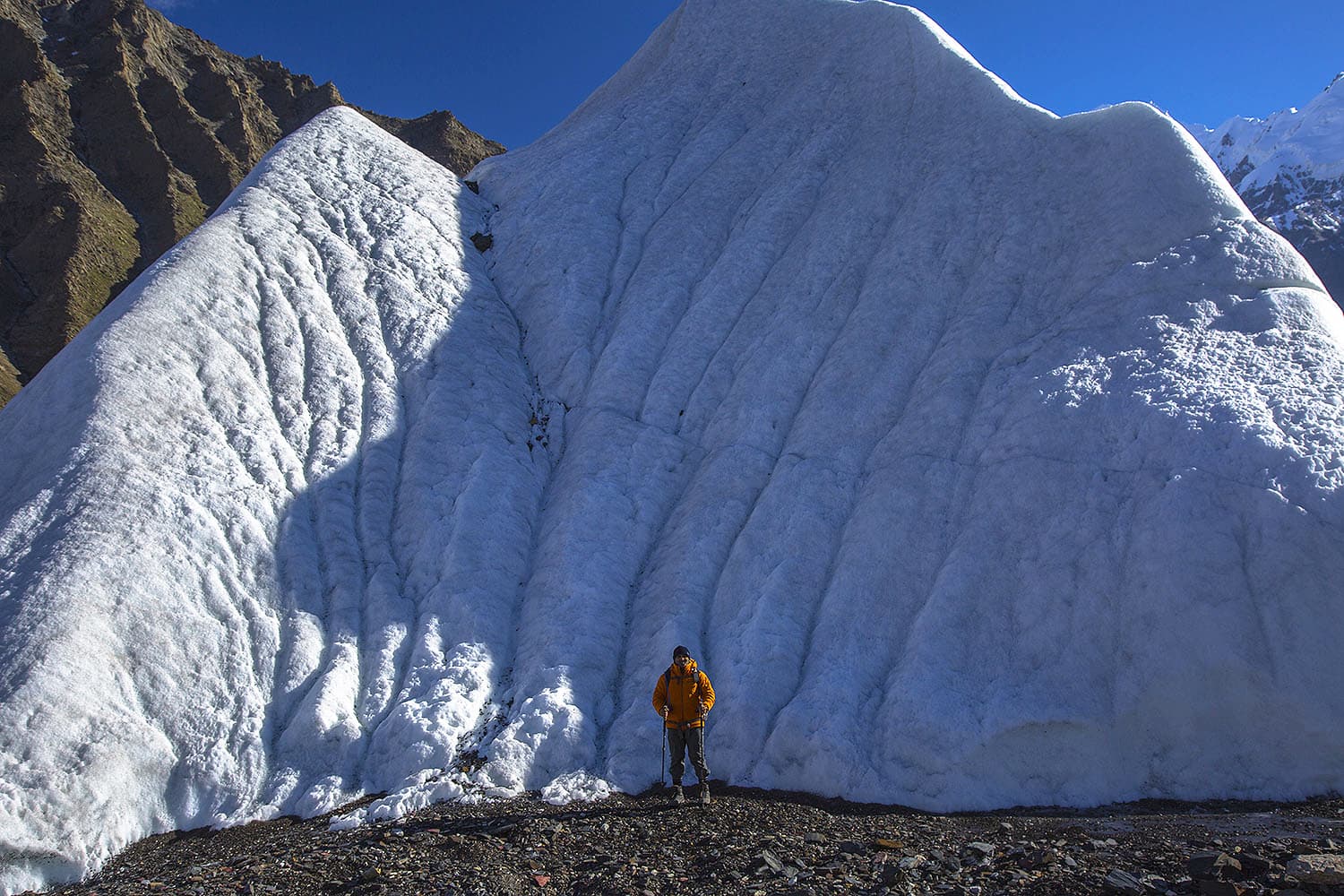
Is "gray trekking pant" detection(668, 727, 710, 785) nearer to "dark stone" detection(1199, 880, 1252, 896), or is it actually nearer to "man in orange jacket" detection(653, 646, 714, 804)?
"man in orange jacket" detection(653, 646, 714, 804)

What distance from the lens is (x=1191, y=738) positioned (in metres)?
11.9

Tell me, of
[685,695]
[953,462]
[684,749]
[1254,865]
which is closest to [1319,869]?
[1254,865]

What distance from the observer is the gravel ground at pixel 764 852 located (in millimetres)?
8461

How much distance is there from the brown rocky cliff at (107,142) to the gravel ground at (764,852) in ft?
158

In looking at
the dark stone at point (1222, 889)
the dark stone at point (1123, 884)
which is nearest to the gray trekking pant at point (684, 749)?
the dark stone at point (1123, 884)

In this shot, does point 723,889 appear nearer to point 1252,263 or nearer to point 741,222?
point 1252,263

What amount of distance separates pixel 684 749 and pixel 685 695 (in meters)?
0.97

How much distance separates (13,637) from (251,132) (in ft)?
258

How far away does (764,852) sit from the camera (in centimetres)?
961

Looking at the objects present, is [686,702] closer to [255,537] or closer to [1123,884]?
[1123,884]

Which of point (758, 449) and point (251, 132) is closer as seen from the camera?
point (758, 449)

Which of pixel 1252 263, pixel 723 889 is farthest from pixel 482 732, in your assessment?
pixel 1252 263

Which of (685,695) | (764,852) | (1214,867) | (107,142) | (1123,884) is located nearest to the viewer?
(1123,884)

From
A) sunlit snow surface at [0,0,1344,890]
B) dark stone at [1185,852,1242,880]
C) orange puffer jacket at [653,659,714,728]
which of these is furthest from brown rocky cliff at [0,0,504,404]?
dark stone at [1185,852,1242,880]
